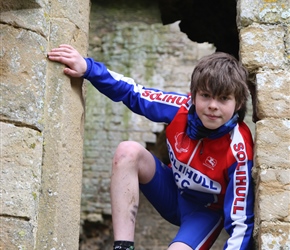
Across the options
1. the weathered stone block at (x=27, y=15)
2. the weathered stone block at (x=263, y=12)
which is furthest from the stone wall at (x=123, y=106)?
the weathered stone block at (x=27, y=15)

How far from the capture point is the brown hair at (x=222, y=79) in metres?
3.42

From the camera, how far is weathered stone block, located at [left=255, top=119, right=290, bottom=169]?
3.31m

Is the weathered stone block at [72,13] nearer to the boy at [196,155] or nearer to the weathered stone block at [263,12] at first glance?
the boy at [196,155]

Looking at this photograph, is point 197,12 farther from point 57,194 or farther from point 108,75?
point 57,194

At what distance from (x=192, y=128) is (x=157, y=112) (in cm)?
26

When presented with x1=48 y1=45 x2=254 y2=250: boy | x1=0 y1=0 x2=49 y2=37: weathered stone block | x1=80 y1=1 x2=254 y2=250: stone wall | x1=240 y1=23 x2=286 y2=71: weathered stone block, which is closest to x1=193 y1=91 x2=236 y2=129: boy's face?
x1=48 y1=45 x2=254 y2=250: boy

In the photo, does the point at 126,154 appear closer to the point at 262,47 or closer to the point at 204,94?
the point at 204,94

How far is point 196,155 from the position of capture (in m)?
3.57

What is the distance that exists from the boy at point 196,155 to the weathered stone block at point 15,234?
48 cm

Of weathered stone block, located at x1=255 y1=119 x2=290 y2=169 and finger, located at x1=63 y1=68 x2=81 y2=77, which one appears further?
finger, located at x1=63 y1=68 x2=81 y2=77

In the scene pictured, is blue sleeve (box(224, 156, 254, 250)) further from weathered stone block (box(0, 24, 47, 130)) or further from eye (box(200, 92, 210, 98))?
weathered stone block (box(0, 24, 47, 130))

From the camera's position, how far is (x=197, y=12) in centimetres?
562

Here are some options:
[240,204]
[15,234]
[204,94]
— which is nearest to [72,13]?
[204,94]

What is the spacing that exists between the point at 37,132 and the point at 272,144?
1.16 meters
